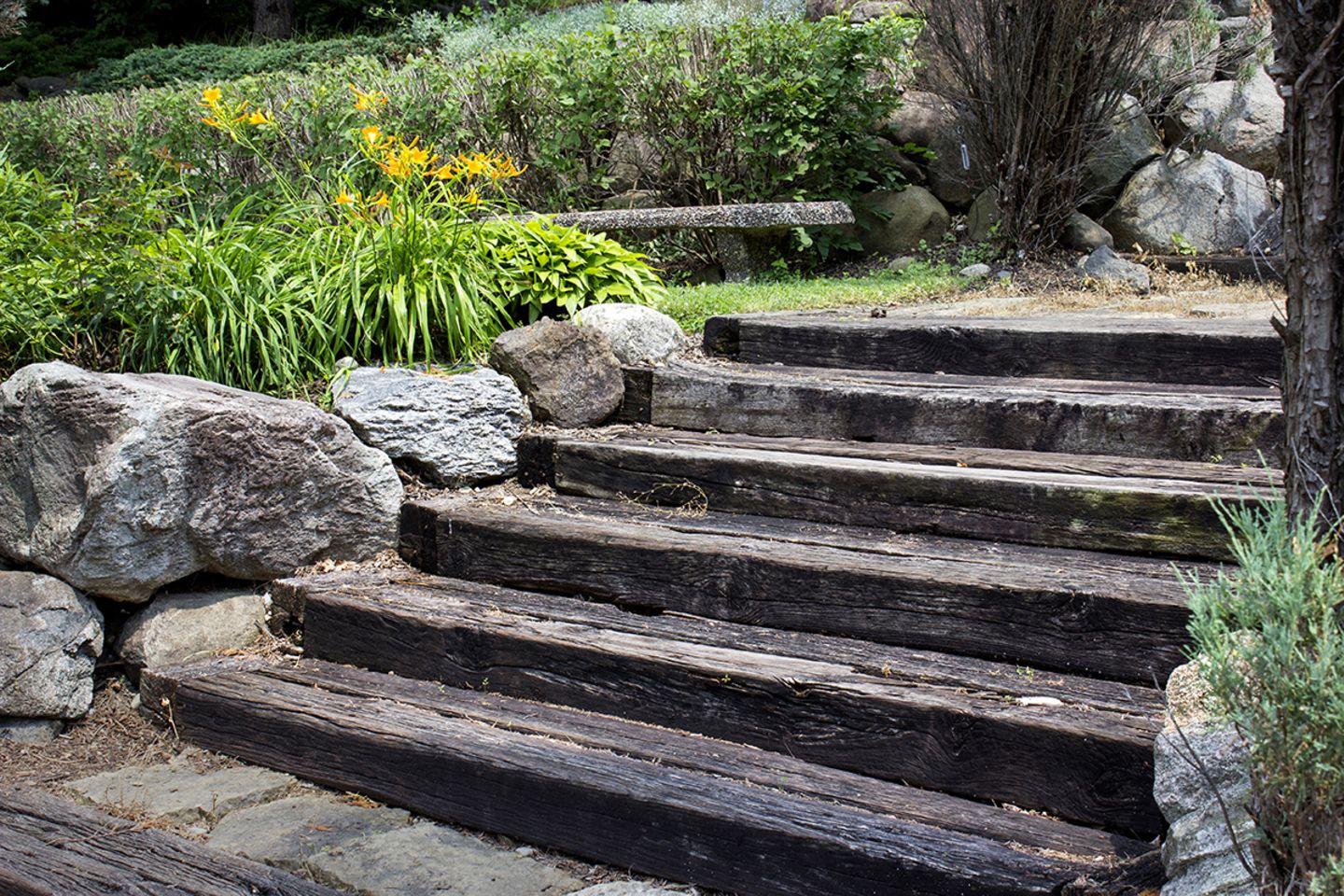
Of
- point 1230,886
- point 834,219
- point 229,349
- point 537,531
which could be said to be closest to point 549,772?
point 537,531

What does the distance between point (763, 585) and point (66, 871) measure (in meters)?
1.94

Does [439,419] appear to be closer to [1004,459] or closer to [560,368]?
[560,368]

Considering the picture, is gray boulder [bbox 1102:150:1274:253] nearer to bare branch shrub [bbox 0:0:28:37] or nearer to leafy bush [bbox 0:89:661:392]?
leafy bush [bbox 0:89:661:392]

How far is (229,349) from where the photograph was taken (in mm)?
4598

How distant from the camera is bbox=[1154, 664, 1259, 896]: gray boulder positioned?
6.59ft

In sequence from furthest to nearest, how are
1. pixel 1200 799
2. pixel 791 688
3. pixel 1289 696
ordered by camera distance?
pixel 791 688 → pixel 1200 799 → pixel 1289 696

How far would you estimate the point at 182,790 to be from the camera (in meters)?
3.35

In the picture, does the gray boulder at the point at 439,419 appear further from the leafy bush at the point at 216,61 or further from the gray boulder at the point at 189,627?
the leafy bush at the point at 216,61

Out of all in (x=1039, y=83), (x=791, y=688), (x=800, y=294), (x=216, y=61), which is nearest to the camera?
(x=791, y=688)

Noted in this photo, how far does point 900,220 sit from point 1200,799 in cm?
606

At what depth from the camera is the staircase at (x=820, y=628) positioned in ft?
8.77

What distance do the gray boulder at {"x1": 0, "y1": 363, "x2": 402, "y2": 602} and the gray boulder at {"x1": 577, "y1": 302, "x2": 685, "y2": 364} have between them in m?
1.18

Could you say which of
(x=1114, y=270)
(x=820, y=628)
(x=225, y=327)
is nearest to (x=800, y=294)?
(x=1114, y=270)

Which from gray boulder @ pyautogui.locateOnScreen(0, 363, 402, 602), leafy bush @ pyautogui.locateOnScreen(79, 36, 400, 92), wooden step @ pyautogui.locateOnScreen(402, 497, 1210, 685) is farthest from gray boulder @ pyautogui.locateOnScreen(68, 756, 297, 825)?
leafy bush @ pyautogui.locateOnScreen(79, 36, 400, 92)
